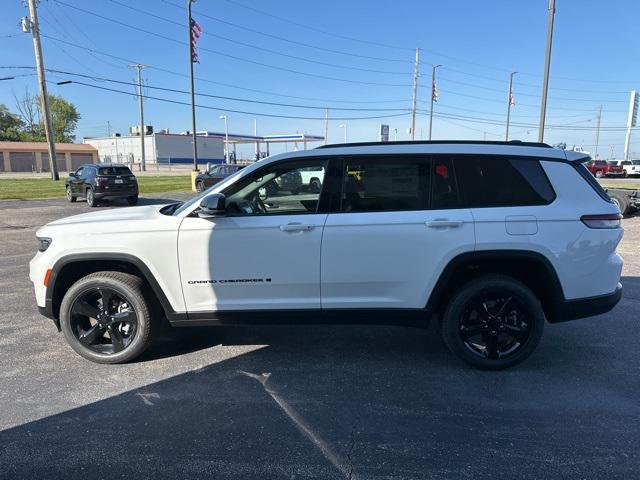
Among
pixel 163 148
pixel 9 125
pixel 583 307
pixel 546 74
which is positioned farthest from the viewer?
pixel 9 125

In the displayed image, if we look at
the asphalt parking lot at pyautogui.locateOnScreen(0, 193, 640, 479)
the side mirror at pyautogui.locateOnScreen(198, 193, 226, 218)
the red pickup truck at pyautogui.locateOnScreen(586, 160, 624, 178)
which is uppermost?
the side mirror at pyautogui.locateOnScreen(198, 193, 226, 218)

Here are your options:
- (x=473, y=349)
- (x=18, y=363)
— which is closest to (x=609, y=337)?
(x=473, y=349)

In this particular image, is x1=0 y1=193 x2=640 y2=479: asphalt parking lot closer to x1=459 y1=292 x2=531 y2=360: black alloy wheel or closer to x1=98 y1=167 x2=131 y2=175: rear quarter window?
x1=459 y1=292 x2=531 y2=360: black alloy wheel

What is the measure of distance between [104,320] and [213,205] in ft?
4.81

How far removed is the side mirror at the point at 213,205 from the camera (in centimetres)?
371

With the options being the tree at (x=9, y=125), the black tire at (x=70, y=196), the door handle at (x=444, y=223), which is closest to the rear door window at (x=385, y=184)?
the door handle at (x=444, y=223)

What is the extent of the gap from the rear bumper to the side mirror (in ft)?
9.28

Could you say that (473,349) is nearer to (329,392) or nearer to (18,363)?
(329,392)

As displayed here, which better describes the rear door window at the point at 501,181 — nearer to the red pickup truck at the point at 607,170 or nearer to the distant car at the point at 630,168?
the red pickup truck at the point at 607,170

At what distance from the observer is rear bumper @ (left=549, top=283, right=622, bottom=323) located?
3893mm

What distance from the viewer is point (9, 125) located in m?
94.1

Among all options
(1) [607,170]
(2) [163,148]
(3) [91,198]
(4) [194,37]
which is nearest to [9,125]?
(2) [163,148]

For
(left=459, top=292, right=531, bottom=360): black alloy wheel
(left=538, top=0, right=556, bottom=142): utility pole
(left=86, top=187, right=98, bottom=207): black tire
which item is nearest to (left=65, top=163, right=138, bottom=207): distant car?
(left=86, top=187, right=98, bottom=207): black tire

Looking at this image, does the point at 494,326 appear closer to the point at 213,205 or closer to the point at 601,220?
the point at 601,220
